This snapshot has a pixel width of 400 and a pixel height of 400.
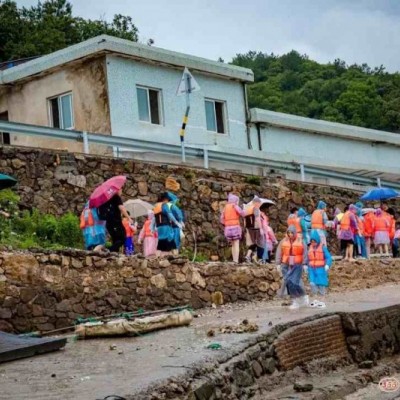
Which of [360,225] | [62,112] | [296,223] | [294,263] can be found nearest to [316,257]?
[296,223]

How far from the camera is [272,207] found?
2362 cm

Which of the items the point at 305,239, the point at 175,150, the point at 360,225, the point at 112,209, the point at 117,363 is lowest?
the point at 117,363

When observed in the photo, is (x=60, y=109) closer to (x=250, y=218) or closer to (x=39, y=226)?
(x=250, y=218)

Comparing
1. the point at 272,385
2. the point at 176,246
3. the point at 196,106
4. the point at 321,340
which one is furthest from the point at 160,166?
the point at 272,385

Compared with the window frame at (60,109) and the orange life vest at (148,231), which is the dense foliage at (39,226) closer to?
the orange life vest at (148,231)

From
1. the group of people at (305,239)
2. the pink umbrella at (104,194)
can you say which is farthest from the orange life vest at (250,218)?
the pink umbrella at (104,194)

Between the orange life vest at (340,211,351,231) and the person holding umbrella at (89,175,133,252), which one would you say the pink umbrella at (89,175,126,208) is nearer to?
the person holding umbrella at (89,175,133,252)

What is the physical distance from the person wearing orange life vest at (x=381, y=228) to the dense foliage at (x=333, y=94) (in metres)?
24.7

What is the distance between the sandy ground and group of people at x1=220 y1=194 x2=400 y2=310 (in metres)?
1.36

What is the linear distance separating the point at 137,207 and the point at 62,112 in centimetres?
711

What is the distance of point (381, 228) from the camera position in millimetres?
23156

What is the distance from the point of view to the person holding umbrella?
15.5m

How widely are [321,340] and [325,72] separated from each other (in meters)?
47.9

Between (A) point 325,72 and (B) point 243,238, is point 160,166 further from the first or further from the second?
(A) point 325,72
